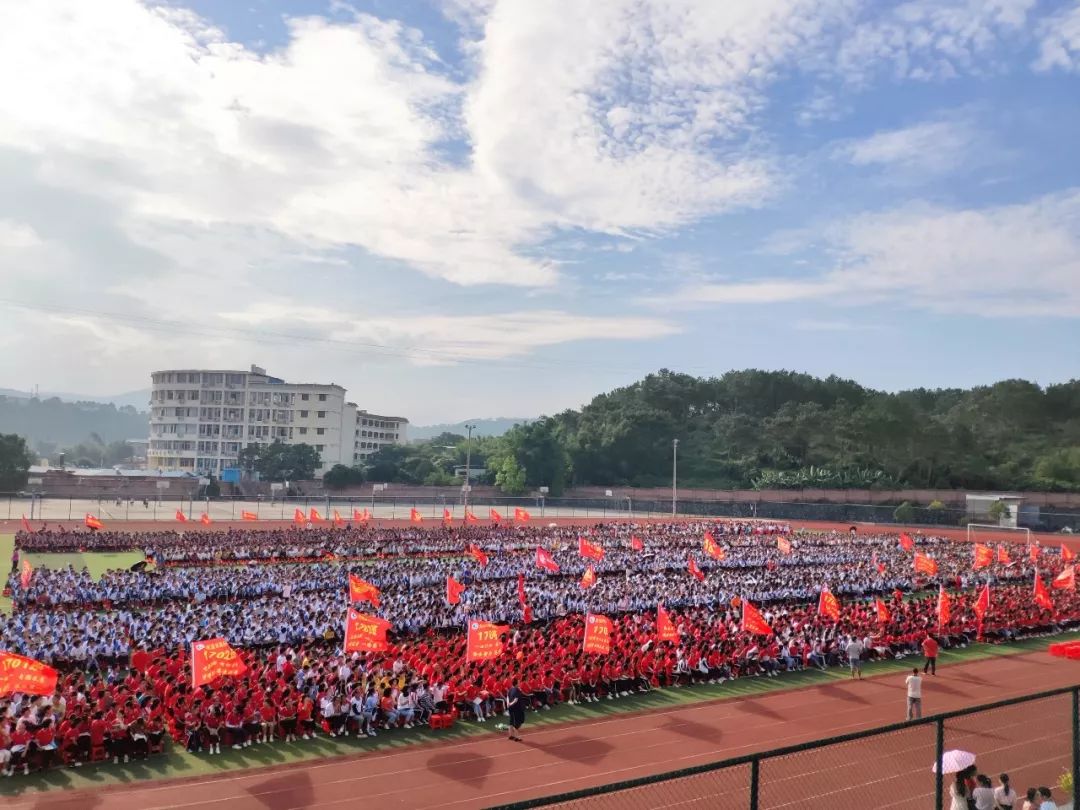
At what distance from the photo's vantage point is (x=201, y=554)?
37.7 metres

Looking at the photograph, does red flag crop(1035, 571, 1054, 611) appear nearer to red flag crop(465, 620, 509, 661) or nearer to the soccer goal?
red flag crop(465, 620, 509, 661)

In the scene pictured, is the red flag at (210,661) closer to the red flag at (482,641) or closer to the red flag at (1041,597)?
the red flag at (482,641)

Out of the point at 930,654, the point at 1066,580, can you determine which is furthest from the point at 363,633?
the point at 1066,580

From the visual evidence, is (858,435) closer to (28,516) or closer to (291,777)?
(28,516)

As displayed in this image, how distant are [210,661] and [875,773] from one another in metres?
11.0

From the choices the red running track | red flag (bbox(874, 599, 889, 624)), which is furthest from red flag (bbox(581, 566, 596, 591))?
the red running track

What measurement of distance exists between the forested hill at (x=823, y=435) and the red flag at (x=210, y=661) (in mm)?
78329

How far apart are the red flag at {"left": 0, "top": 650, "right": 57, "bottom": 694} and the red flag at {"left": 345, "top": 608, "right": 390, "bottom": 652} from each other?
517cm

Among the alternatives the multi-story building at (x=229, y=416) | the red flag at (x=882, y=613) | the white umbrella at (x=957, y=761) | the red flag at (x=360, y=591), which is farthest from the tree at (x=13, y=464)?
the white umbrella at (x=957, y=761)

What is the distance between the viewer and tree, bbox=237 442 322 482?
98000mm

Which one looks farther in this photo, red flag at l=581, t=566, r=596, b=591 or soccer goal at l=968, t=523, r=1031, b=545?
soccer goal at l=968, t=523, r=1031, b=545

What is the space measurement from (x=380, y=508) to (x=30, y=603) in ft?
157

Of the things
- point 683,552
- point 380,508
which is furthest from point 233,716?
point 380,508

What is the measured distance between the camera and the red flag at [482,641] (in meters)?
16.9
